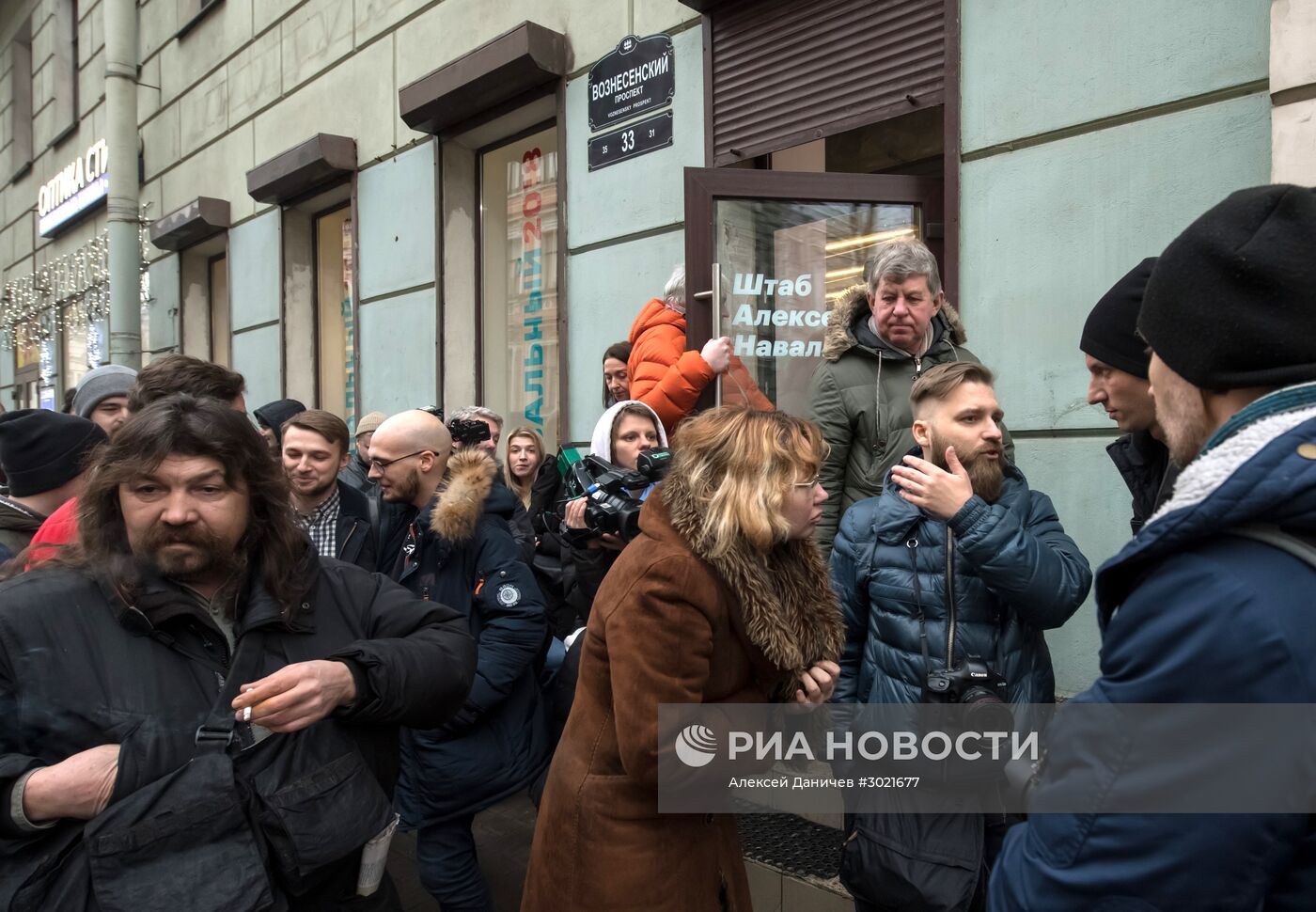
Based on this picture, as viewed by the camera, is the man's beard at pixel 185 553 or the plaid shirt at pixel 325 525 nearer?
the man's beard at pixel 185 553

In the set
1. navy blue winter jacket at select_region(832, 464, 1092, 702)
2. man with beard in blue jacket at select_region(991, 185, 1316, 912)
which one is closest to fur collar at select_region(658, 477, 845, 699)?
navy blue winter jacket at select_region(832, 464, 1092, 702)

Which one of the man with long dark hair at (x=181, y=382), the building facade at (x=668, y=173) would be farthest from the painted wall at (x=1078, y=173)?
the man with long dark hair at (x=181, y=382)

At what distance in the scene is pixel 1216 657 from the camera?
938 mm

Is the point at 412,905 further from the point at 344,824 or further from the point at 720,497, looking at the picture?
the point at 720,497

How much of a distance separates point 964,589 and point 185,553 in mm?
1751

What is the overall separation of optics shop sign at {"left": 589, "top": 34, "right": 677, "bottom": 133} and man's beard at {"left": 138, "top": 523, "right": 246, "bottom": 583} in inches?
161

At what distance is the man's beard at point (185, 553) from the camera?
1.70 meters

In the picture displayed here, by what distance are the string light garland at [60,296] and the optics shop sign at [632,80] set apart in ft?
23.8

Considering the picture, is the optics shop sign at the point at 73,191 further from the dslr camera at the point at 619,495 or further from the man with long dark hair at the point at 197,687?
the man with long dark hair at the point at 197,687

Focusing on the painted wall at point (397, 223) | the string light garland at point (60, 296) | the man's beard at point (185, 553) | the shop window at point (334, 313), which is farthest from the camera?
the string light garland at point (60, 296)

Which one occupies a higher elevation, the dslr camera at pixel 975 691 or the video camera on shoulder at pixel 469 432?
the video camera on shoulder at pixel 469 432

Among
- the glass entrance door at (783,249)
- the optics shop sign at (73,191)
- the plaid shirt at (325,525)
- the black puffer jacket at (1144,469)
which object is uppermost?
the optics shop sign at (73,191)

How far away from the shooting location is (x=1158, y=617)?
100 centimetres

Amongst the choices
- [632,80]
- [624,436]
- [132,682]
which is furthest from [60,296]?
[132,682]
